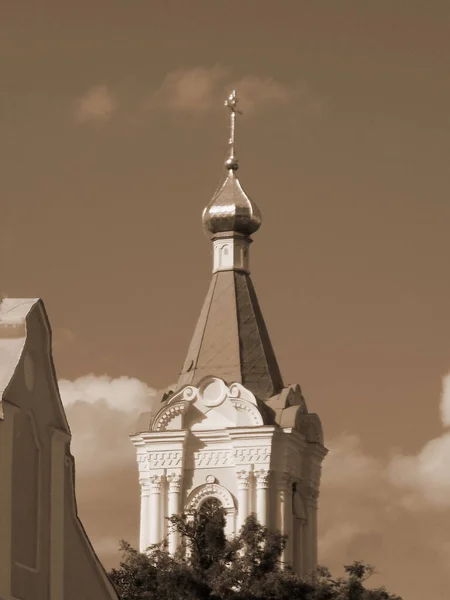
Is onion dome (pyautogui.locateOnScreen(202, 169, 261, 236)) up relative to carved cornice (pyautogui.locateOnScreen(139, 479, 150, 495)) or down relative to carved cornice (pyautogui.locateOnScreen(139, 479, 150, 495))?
up

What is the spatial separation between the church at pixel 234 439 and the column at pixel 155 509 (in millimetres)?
23

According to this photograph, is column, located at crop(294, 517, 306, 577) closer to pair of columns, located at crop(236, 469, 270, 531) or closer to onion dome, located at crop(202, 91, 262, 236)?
pair of columns, located at crop(236, 469, 270, 531)

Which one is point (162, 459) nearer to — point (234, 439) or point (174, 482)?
point (174, 482)

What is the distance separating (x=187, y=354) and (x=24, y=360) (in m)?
34.7

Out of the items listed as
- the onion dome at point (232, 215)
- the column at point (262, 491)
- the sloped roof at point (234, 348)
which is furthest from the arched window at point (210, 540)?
the onion dome at point (232, 215)

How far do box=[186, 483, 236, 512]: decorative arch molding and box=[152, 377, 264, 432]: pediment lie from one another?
1437mm

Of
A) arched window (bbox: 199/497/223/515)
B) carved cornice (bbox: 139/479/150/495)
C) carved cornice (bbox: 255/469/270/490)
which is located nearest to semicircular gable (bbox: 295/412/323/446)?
carved cornice (bbox: 255/469/270/490)

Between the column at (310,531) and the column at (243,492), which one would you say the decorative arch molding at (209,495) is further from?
the column at (310,531)

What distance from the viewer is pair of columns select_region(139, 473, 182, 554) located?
54.4 m

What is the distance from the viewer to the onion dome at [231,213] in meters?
57.9

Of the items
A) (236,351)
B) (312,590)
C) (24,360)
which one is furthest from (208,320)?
(24,360)

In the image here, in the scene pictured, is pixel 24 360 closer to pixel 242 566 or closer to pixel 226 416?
pixel 242 566

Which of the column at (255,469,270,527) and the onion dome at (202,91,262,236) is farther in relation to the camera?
the onion dome at (202,91,262,236)

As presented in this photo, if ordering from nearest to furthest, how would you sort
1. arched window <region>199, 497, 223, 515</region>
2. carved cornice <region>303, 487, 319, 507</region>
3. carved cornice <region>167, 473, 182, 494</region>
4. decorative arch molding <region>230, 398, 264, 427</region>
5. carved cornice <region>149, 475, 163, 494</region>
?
arched window <region>199, 497, 223, 515</region> → decorative arch molding <region>230, 398, 264, 427</region> → carved cornice <region>167, 473, 182, 494</region> → carved cornice <region>149, 475, 163, 494</region> → carved cornice <region>303, 487, 319, 507</region>
